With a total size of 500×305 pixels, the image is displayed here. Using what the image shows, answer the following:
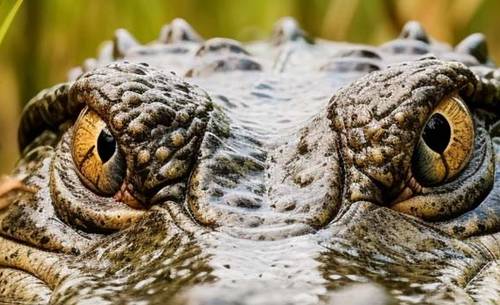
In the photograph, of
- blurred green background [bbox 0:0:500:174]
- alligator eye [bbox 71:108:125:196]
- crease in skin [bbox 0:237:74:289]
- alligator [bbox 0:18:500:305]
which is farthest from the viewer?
blurred green background [bbox 0:0:500:174]

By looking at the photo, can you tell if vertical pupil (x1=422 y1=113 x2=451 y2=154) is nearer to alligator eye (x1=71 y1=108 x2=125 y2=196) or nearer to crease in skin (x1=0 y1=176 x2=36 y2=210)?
alligator eye (x1=71 y1=108 x2=125 y2=196)

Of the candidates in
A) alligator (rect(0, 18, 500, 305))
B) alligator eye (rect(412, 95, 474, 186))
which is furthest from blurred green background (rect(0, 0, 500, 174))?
alligator eye (rect(412, 95, 474, 186))

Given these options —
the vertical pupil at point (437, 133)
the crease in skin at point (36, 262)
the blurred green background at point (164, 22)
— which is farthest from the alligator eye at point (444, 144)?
the blurred green background at point (164, 22)

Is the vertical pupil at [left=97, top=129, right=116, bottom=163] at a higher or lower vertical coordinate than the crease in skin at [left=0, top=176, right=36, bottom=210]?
higher

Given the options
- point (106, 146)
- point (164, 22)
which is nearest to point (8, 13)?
point (106, 146)

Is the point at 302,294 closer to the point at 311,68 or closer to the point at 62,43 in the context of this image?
the point at 311,68

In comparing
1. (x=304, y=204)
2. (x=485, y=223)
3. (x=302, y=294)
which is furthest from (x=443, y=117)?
(x=302, y=294)

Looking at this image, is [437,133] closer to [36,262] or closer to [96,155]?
[96,155]

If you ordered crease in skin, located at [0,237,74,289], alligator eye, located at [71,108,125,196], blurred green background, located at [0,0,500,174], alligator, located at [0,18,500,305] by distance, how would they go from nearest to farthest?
alligator, located at [0,18,500,305]
crease in skin, located at [0,237,74,289]
alligator eye, located at [71,108,125,196]
blurred green background, located at [0,0,500,174]

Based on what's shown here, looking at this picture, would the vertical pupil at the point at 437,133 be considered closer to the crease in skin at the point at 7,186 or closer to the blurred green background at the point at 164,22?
the crease in skin at the point at 7,186
